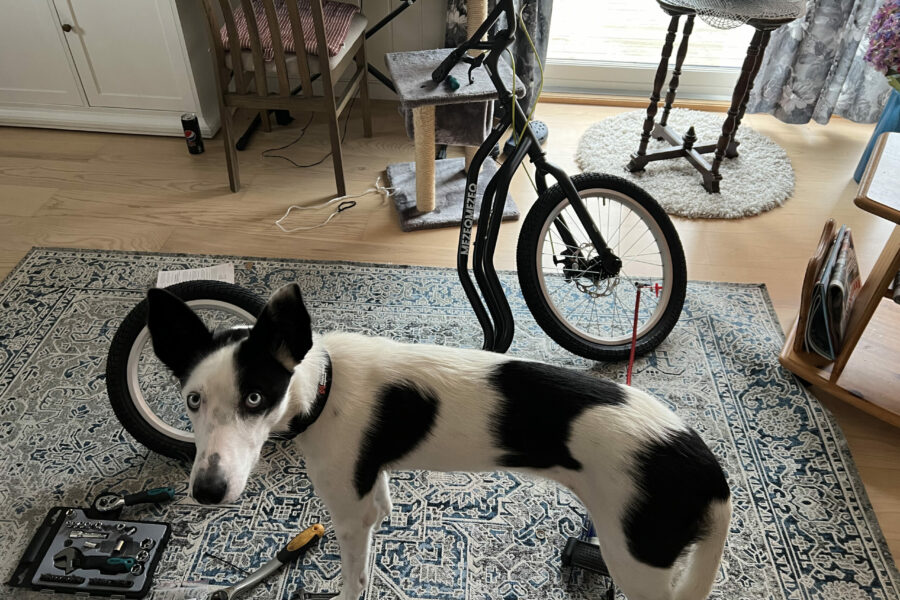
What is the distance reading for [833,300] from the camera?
164 cm

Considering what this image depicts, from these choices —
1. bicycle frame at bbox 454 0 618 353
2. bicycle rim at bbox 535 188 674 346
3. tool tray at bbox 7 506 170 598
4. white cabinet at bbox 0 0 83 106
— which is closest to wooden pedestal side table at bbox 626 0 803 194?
bicycle rim at bbox 535 188 674 346

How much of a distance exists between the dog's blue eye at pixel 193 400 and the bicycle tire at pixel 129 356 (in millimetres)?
610

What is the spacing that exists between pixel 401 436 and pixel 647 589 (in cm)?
46

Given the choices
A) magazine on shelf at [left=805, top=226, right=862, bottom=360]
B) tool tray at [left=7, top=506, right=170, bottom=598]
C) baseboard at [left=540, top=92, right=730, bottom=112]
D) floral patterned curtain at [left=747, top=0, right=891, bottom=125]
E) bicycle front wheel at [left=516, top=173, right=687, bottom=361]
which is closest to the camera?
tool tray at [left=7, top=506, right=170, bottom=598]

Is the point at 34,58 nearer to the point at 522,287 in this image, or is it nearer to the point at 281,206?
the point at 281,206

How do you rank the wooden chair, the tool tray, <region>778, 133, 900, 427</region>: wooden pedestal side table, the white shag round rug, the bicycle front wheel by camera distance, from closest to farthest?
the tool tray, <region>778, 133, 900, 427</region>: wooden pedestal side table, the bicycle front wheel, the wooden chair, the white shag round rug

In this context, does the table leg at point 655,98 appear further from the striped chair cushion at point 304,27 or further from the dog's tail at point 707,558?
the dog's tail at point 707,558

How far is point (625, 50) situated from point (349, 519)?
113 inches

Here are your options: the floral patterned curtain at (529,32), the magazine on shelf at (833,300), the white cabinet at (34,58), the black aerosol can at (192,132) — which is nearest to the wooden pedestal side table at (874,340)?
the magazine on shelf at (833,300)

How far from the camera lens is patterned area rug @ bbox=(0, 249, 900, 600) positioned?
1.38m

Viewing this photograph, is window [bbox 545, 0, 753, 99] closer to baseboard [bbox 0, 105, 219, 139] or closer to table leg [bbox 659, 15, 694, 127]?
Result: table leg [bbox 659, 15, 694, 127]

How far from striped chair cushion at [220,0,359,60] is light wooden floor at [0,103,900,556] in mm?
521

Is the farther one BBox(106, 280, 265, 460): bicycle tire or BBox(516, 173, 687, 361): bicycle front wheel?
BBox(516, 173, 687, 361): bicycle front wheel

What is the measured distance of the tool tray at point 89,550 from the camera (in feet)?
4.31
